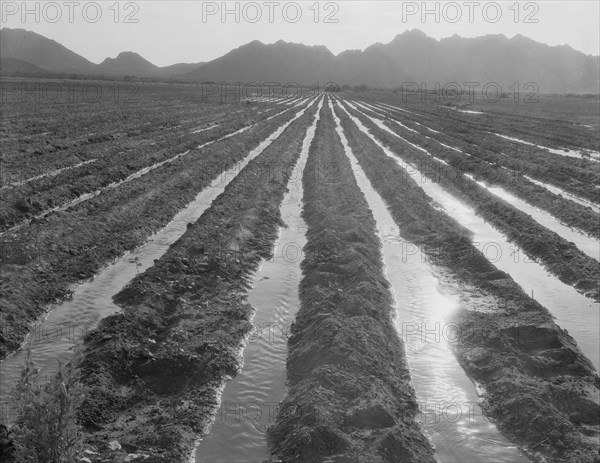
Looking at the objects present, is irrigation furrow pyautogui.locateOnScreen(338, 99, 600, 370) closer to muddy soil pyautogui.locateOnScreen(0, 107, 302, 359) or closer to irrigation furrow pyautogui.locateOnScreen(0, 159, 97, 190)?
muddy soil pyautogui.locateOnScreen(0, 107, 302, 359)

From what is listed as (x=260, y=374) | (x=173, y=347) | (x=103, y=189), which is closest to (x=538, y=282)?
(x=260, y=374)

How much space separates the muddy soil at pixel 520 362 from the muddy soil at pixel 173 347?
2889 mm

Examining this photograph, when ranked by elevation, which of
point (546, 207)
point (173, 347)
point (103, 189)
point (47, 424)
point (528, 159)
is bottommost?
point (173, 347)

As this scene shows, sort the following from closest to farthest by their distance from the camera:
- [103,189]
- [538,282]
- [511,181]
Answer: [538,282] → [103,189] → [511,181]

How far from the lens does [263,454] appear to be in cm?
485

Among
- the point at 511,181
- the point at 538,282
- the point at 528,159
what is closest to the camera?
the point at 538,282

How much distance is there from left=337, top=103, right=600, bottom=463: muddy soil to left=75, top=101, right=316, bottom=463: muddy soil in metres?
2.89

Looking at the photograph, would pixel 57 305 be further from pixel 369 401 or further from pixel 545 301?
pixel 545 301

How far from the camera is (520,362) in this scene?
636 cm

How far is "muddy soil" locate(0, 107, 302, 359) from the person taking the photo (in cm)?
736

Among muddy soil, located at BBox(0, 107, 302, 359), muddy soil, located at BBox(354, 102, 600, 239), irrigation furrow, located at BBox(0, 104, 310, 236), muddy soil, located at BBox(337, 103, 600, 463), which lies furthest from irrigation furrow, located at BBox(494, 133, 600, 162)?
muddy soil, located at BBox(0, 107, 302, 359)

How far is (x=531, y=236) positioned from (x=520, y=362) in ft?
17.7

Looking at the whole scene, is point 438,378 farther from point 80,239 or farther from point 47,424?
point 80,239

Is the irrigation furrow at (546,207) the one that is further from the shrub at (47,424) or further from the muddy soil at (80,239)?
the shrub at (47,424)
